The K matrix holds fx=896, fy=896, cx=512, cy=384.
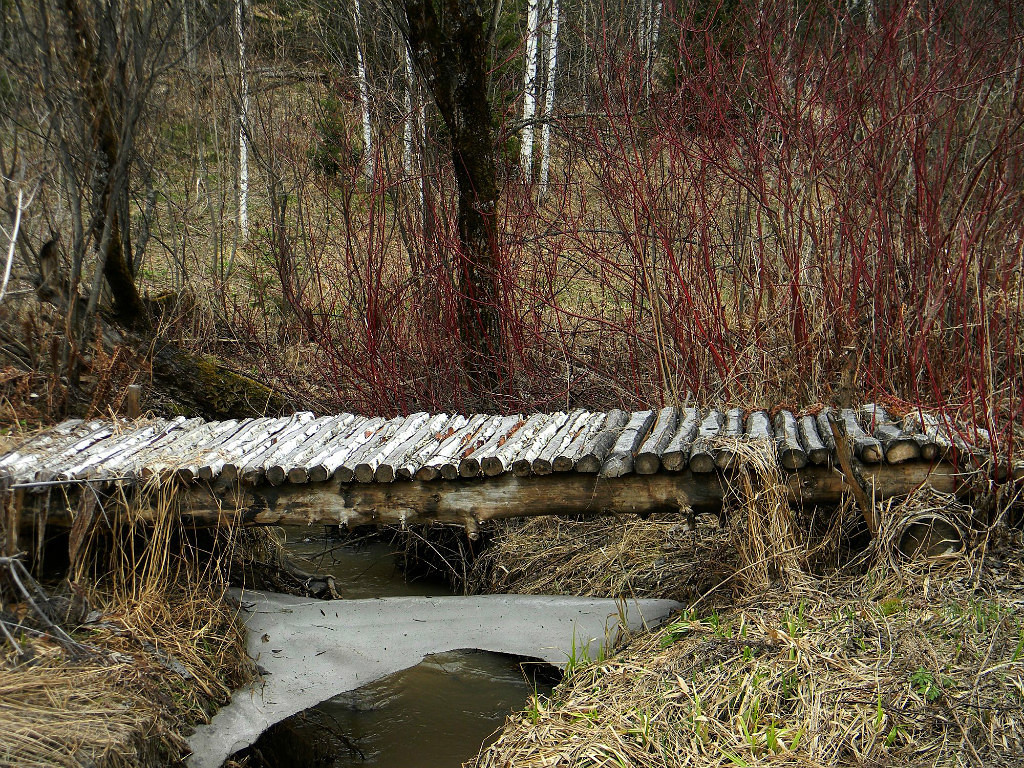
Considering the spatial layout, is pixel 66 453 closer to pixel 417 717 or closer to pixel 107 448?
pixel 107 448

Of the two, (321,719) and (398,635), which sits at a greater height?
(398,635)

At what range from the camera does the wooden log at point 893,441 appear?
3740 millimetres

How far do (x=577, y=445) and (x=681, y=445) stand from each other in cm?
47

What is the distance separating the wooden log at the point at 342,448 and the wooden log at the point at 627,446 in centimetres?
121

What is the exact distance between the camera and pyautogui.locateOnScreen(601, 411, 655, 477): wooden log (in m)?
3.81

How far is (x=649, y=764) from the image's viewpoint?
3031 millimetres

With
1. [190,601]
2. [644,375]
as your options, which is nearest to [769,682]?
[190,601]

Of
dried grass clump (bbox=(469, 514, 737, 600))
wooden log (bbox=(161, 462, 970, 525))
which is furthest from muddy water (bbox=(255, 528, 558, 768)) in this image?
wooden log (bbox=(161, 462, 970, 525))

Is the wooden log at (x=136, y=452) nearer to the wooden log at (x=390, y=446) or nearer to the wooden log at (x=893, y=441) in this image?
the wooden log at (x=390, y=446)

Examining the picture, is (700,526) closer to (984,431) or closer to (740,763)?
(984,431)

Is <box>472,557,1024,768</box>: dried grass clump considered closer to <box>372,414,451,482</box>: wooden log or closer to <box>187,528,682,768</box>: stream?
<box>187,528,682,768</box>: stream

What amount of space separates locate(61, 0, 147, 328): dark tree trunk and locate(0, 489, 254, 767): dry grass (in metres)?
2.49

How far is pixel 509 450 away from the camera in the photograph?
405 cm

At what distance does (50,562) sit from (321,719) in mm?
1534
